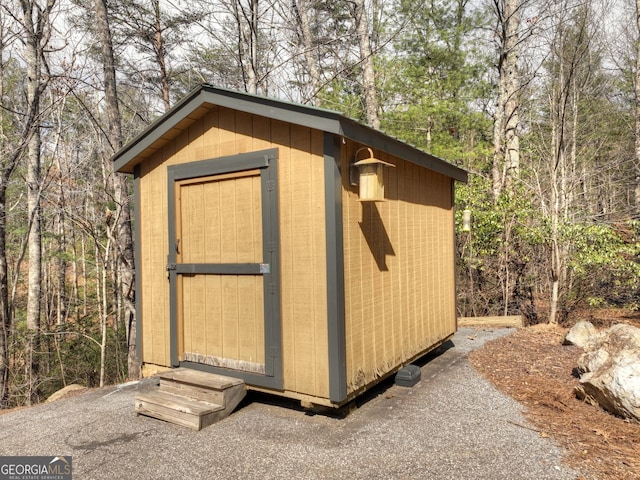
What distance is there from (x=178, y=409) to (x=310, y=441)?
1123 mm

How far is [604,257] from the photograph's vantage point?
260 inches

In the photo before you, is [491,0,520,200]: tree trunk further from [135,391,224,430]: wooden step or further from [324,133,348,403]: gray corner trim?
[135,391,224,430]: wooden step

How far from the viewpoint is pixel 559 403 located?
11.3ft

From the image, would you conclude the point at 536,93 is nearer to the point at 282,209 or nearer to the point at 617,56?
the point at 617,56

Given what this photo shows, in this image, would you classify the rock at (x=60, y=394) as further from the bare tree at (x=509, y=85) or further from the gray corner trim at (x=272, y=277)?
the bare tree at (x=509, y=85)

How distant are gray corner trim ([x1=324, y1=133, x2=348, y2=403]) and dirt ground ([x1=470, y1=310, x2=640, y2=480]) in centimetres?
150

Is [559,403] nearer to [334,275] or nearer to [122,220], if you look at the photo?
[334,275]

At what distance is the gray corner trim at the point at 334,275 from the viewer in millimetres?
3033

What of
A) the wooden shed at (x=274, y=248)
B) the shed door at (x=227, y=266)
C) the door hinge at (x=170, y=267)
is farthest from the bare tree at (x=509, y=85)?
the door hinge at (x=170, y=267)

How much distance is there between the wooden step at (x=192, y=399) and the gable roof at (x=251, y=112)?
2138mm

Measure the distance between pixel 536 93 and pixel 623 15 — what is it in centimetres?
289

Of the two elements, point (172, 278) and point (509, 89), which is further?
point (509, 89)

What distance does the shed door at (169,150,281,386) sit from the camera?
11.0 ft

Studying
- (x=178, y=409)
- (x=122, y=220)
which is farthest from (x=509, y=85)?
(x=178, y=409)
